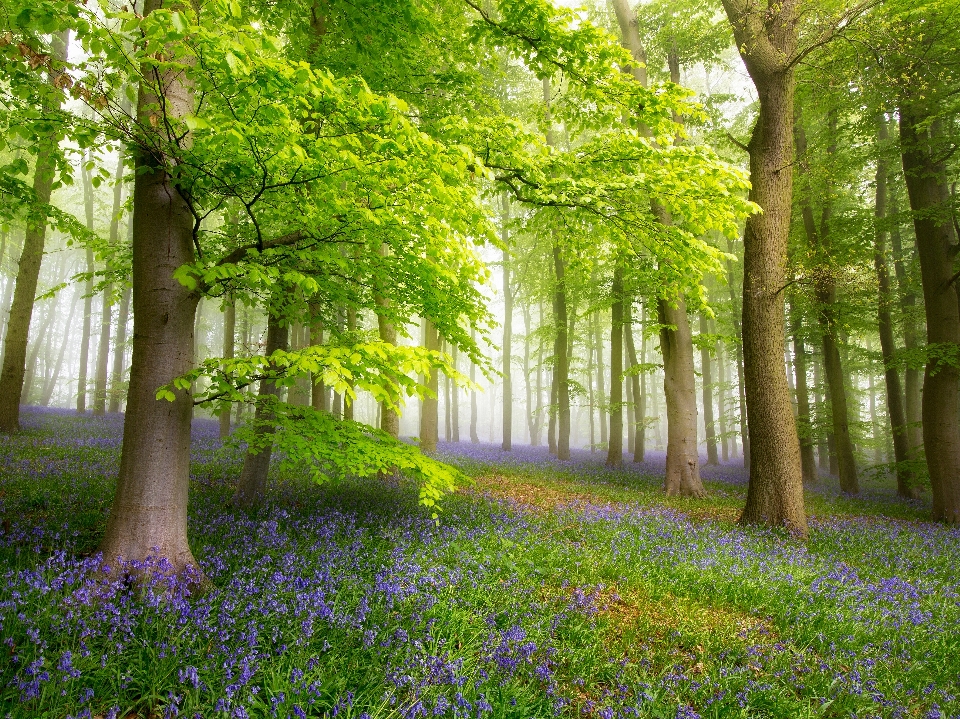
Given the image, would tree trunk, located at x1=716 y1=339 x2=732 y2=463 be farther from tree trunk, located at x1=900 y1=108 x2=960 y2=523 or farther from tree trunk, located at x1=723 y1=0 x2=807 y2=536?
tree trunk, located at x1=723 y1=0 x2=807 y2=536

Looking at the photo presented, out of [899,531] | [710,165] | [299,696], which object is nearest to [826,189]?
[899,531]

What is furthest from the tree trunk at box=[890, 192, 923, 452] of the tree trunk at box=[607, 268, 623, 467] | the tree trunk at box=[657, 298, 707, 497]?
the tree trunk at box=[657, 298, 707, 497]

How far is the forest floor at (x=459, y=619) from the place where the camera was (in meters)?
2.94

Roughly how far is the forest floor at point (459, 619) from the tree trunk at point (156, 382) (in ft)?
1.32

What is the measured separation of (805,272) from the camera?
25.9ft

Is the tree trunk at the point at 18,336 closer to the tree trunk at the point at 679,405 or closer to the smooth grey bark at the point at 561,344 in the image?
the tree trunk at the point at 679,405

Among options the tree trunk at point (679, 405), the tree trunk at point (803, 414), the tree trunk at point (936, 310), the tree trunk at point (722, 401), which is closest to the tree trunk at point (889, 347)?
the tree trunk at point (803, 414)

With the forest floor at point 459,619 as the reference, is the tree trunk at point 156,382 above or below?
above

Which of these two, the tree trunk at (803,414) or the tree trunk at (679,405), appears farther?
the tree trunk at (803,414)

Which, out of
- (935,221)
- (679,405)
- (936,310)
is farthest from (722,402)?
(679,405)

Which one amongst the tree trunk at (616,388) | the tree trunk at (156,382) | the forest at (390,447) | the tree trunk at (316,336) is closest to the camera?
the forest at (390,447)

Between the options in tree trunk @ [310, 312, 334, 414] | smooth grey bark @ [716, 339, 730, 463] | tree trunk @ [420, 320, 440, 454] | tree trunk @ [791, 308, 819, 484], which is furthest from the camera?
smooth grey bark @ [716, 339, 730, 463]

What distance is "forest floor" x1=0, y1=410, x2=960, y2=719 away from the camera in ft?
9.63

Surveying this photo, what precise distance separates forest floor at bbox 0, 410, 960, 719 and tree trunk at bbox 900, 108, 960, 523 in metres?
3.67
